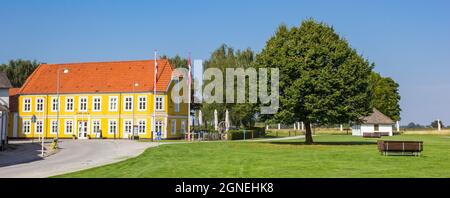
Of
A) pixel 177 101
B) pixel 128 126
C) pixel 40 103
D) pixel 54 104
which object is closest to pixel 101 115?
pixel 128 126

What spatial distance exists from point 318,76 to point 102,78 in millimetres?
35437

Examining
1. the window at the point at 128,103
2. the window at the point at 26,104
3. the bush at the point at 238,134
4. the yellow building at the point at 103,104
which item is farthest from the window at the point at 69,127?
the bush at the point at 238,134

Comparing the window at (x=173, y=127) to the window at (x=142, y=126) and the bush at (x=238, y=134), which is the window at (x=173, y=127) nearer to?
the window at (x=142, y=126)

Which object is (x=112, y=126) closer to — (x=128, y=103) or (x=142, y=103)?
(x=128, y=103)

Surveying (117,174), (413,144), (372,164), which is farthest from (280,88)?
(117,174)

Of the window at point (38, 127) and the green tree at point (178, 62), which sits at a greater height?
the green tree at point (178, 62)

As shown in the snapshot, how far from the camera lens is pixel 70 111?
66.9m

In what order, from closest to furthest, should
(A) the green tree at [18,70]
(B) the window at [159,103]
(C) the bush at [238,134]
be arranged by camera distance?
(C) the bush at [238,134]
(B) the window at [159,103]
(A) the green tree at [18,70]

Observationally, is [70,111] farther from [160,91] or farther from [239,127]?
[239,127]

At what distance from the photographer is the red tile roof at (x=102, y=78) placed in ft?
213

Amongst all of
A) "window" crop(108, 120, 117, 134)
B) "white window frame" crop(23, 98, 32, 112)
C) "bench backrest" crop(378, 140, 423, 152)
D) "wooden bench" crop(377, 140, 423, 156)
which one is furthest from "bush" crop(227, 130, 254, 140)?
"bench backrest" crop(378, 140, 423, 152)

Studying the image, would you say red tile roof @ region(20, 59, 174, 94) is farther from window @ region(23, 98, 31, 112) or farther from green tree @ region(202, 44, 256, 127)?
green tree @ region(202, 44, 256, 127)

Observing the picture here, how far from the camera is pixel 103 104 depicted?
6556 centimetres

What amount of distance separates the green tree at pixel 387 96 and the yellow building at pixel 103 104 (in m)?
51.4
